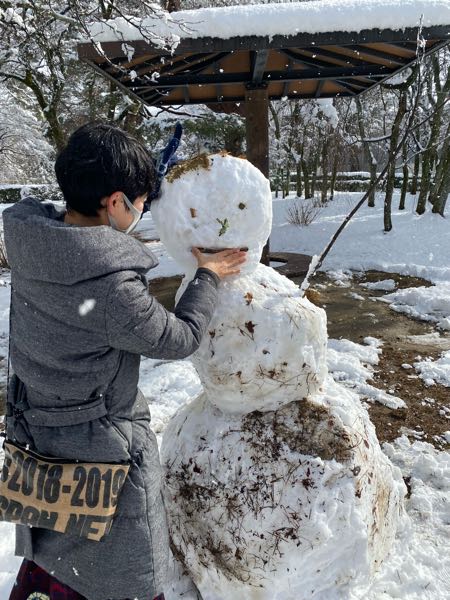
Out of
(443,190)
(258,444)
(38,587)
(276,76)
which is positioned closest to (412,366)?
(258,444)

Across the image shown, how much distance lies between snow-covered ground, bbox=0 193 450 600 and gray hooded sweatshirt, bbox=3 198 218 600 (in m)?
0.89

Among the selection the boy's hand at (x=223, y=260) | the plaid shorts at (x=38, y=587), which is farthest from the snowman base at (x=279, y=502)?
the boy's hand at (x=223, y=260)

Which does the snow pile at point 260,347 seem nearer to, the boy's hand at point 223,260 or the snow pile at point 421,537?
the boy's hand at point 223,260

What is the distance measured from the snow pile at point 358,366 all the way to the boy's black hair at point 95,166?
306cm

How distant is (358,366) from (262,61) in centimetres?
318

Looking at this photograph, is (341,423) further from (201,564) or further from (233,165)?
(233,165)

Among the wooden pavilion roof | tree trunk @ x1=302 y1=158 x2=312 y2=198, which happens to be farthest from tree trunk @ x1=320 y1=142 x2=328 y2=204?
the wooden pavilion roof

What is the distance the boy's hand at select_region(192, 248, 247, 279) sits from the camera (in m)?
1.43

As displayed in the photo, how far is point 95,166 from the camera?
3.40 feet

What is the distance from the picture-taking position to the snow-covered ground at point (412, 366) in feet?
6.43

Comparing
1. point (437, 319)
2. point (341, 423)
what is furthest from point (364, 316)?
point (341, 423)

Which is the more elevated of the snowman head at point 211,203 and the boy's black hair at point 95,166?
the boy's black hair at point 95,166

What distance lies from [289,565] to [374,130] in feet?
68.1

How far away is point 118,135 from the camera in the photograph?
3.54ft
